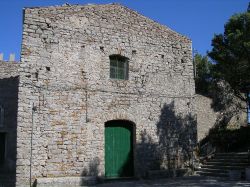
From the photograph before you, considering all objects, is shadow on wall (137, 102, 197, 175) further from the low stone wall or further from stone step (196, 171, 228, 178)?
the low stone wall

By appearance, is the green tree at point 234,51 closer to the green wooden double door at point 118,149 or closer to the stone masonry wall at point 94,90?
the stone masonry wall at point 94,90

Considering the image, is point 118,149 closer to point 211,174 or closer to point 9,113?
point 211,174

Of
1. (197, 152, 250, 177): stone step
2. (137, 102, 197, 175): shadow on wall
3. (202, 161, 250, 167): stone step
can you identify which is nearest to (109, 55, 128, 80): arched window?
(137, 102, 197, 175): shadow on wall

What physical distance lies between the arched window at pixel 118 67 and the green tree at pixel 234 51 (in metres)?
5.16

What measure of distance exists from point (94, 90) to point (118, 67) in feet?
4.99

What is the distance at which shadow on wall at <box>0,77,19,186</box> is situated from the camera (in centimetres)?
1463

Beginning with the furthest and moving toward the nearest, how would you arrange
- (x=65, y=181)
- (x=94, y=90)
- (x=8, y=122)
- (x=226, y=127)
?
1. (x=226, y=127)
2. (x=8, y=122)
3. (x=94, y=90)
4. (x=65, y=181)

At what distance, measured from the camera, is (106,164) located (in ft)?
40.1

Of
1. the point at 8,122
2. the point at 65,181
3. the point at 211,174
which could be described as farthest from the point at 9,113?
the point at 211,174

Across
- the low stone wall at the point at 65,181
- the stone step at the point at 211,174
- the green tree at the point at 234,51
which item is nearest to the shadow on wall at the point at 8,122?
the low stone wall at the point at 65,181

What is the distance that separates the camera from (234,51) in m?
15.2

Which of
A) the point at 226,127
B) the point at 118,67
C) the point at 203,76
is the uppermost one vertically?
the point at 203,76

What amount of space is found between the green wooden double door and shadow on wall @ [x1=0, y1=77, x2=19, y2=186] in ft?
15.0

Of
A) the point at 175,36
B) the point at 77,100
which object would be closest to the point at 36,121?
the point at 77,100
